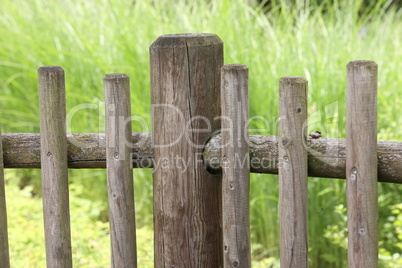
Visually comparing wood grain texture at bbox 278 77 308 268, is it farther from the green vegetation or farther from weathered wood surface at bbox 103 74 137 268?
the green vegetation

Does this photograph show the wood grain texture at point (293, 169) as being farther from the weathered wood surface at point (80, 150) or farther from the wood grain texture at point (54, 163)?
the wood grain texture at point (54, 163)

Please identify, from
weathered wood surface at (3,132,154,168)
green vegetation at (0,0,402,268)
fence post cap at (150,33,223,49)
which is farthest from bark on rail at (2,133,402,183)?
green vegetation at (0,0,402,268)

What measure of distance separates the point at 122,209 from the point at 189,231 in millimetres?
238

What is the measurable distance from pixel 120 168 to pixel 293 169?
575 millimetres

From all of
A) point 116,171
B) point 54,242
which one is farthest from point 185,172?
point 54,242

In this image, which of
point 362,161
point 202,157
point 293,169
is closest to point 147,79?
point 202,157

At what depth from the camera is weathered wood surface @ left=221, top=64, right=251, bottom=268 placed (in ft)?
5.78

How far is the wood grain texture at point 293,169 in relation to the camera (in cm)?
170

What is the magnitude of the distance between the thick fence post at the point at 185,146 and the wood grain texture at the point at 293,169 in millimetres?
255

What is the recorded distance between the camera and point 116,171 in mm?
1916

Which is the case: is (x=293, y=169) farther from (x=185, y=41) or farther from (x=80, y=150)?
(x=80, y=150)

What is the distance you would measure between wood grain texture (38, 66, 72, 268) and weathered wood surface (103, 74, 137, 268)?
16 cm

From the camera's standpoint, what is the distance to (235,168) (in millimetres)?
1811

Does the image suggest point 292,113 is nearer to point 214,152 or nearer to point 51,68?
point 214,152
